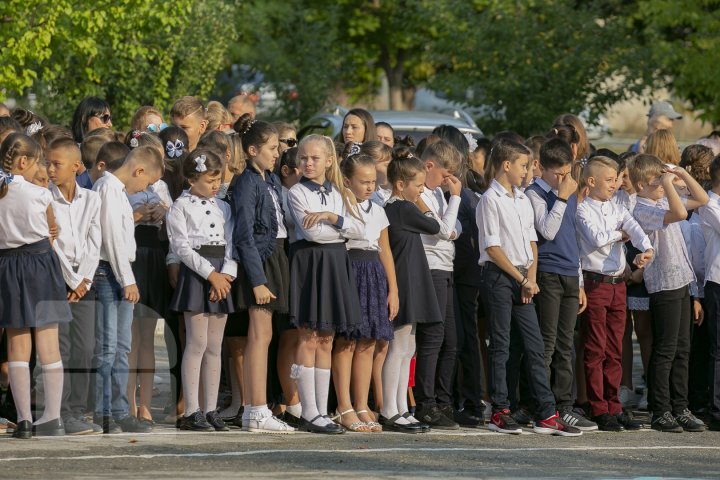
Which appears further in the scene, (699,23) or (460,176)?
(699,23)

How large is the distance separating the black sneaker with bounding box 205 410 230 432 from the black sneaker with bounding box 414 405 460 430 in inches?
59.3

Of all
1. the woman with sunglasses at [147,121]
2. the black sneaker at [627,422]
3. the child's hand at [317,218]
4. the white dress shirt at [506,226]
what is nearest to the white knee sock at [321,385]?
the child's hand at [317,218]

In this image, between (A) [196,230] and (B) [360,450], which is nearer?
(B) [360,450]

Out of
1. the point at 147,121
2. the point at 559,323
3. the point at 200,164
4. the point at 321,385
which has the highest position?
the point at 147,121

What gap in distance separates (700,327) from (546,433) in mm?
1947

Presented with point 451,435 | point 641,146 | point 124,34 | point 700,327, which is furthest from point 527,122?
point 451,435

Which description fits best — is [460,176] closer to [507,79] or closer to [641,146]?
[641,146]

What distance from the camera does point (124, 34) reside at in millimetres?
22234

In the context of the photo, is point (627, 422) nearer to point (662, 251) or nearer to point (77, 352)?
point (662, 251)

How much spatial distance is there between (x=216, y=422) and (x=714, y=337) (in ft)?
12.8

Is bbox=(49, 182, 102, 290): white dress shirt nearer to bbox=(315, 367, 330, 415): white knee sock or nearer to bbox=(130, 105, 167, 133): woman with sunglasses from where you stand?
bbox=(315, 367, 330, 415): white knee sock

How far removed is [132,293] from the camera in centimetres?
1022

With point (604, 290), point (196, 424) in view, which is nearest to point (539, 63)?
point (604, 290)

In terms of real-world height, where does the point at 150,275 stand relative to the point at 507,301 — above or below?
above
